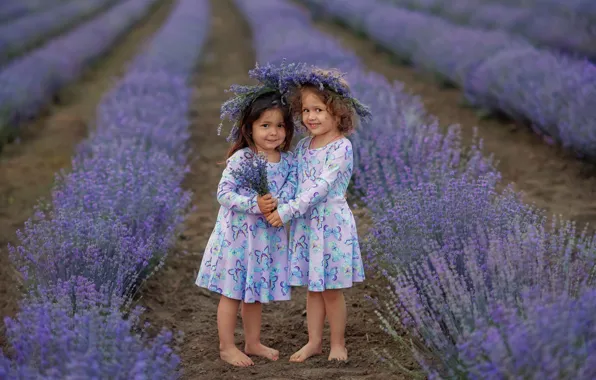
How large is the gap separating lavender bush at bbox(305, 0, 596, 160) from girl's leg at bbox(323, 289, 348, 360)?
9.14ft

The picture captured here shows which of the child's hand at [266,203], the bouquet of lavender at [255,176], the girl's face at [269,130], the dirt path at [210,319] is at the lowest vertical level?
the dirt path at [210,319]

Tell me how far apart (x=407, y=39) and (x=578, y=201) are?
19.4 feet

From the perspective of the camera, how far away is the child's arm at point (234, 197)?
9.59 ft

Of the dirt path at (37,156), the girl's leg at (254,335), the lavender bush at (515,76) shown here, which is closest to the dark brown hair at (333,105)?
the girl's leg at (254,335)

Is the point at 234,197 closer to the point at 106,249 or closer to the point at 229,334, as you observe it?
the point at 229,334

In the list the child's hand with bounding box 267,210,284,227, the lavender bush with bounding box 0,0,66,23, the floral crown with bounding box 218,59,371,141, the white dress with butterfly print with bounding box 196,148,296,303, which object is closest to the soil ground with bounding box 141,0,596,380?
the white dress with butterfly print with bounding box 196,148,296,303

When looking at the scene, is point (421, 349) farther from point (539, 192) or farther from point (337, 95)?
point (539, 192)

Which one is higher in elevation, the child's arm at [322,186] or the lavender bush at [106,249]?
the child's arm at [322,186]

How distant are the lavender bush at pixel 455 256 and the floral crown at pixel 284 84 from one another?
58 centimetres

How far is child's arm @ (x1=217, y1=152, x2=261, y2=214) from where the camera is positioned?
2922mm

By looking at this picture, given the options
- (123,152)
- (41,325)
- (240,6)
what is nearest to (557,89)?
(123,152)

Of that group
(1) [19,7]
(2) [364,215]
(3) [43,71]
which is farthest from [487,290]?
(1) [19,7]

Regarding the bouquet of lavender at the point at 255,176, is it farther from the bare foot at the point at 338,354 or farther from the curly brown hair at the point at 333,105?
the bare foot at the point at 338,354

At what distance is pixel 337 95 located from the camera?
3010mm
